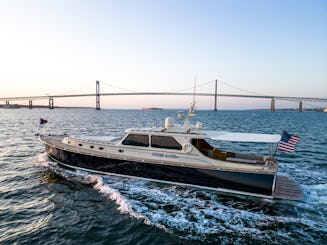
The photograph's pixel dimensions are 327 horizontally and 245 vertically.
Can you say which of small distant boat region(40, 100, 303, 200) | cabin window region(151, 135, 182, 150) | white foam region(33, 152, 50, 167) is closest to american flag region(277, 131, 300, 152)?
small distant boat region(40, 100, 303, 200)

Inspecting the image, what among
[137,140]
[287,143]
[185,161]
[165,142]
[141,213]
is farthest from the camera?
[137,140]

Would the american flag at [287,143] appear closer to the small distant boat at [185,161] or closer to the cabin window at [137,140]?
the small distant boat at [185,161]

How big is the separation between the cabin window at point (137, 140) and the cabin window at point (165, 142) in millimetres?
376

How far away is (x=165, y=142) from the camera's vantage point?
36.7 ft

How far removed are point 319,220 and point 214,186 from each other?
4.01m

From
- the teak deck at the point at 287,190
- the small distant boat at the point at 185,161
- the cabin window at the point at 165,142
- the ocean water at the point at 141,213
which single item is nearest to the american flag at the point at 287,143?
the small distant boat at the point at 185,161

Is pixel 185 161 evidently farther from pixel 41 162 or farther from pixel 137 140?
pixel 41 162

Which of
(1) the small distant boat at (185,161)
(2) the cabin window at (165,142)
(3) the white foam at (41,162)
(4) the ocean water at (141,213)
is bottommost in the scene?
(4) the ocean water at (141,213)

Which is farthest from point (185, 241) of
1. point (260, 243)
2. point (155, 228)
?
point (260, 243)

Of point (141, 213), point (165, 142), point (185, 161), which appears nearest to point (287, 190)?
point (185, 161)

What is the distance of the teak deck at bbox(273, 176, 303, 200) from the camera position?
30.7 ft

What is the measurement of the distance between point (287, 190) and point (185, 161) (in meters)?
4.61

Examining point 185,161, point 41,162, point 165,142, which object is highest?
point 165,142

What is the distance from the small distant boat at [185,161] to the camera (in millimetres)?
9789
